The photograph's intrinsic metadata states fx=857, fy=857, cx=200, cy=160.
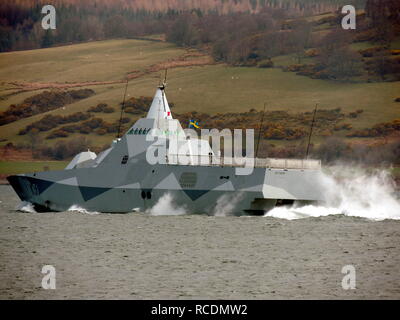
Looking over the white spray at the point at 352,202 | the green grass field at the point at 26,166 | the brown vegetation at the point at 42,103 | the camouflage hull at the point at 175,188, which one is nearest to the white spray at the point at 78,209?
the camouflage hull at the point at 175,188

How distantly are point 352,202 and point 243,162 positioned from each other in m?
6.22

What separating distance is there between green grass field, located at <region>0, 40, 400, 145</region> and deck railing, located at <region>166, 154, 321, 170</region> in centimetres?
6766

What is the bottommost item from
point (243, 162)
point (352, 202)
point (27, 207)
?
point (27, 207)

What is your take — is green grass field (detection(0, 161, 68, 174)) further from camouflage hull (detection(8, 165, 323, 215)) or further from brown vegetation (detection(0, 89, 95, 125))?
camouflage hull (detection(8, 165, 323, 215))

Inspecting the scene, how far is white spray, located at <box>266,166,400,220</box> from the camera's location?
4431cm

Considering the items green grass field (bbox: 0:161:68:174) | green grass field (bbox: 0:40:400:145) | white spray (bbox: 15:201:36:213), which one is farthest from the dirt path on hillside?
white spray (bbox: 15:201:36:213)

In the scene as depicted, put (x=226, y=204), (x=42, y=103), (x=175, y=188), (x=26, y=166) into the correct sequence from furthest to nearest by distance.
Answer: (x=42, y=103) → (x=26, y=166) → (x=175, y=188) → (x=226, y=204)

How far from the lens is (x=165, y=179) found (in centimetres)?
4494

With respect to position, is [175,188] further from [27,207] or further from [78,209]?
[27,207]

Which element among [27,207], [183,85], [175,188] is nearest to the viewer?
[175,188]

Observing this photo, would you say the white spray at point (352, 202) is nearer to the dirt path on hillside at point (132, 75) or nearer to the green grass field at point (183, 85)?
the green grass field at point (183, 85)

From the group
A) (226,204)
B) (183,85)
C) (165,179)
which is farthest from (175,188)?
(183,85)

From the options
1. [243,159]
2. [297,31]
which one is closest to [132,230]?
[243,159]
